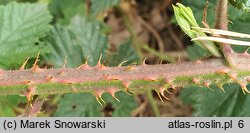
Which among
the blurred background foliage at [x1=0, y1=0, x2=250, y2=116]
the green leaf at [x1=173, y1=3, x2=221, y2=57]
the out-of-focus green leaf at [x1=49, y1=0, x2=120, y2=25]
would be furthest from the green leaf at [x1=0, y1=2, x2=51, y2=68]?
the green leaf at [x1=173, y1=3, x2=221, y2=57]

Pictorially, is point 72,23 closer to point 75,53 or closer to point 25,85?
point 75,53

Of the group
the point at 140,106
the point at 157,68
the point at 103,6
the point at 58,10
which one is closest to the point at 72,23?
the point at 103,6

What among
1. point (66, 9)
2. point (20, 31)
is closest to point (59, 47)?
point (20, 31)

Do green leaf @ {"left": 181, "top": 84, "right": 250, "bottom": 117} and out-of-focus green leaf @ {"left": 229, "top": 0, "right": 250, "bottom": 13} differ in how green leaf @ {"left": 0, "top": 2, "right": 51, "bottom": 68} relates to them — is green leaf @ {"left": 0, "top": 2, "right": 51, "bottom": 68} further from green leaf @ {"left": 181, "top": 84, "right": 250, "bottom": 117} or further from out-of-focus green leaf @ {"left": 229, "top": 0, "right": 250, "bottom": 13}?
out-of-focus green leaf @ {"left": 229, "top": 0, "right": 250, "bottom": 13}

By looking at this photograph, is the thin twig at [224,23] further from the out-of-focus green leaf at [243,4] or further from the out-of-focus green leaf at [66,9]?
the out-of-focus green leaf at [66,9]

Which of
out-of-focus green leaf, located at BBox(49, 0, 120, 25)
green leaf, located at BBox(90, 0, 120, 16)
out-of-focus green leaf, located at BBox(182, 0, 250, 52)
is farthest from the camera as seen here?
out-of-focus green leaf, located at BBox(49, 0, 120, 25)

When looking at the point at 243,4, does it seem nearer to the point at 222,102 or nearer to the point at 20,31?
the point at 222,102
